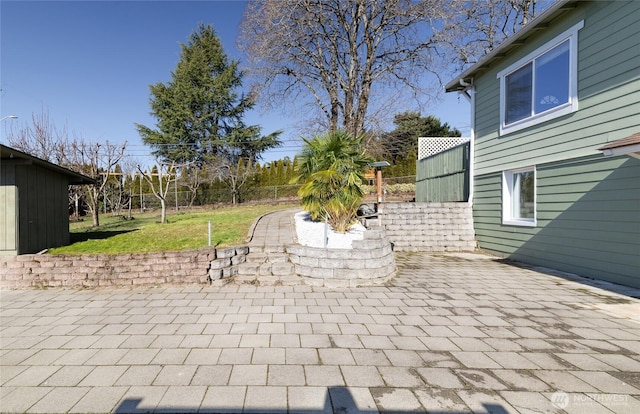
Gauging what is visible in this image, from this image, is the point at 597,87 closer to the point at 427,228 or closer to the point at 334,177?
the point at 427,228

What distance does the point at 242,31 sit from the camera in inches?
522

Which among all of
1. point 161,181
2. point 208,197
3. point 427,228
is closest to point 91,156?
point 161,181

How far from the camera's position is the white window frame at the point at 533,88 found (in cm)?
555

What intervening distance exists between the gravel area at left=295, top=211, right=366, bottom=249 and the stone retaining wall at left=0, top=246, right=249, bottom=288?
1.97 metres

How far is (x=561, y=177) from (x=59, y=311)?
885 centimetres

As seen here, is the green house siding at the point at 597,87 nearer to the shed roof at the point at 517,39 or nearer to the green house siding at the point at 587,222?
the shed roof at the point at 517,39

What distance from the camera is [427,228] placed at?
8328 mm

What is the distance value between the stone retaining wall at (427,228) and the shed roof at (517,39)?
3.86 m

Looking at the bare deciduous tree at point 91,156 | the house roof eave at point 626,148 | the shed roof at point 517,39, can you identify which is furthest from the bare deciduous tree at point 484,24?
the bare deciduous tree at point 91,156

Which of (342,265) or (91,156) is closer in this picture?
(342,265)

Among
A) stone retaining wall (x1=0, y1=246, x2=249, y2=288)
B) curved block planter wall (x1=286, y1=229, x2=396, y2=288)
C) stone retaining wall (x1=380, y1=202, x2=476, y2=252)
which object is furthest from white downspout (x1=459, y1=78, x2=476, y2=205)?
stone retaining wall (x1=0, y1=246, x2=249, y2=288)

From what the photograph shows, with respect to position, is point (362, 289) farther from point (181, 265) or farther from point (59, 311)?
point (59, 311)

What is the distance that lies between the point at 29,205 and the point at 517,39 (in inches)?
443

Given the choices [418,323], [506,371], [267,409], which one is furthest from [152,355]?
[506,371]
